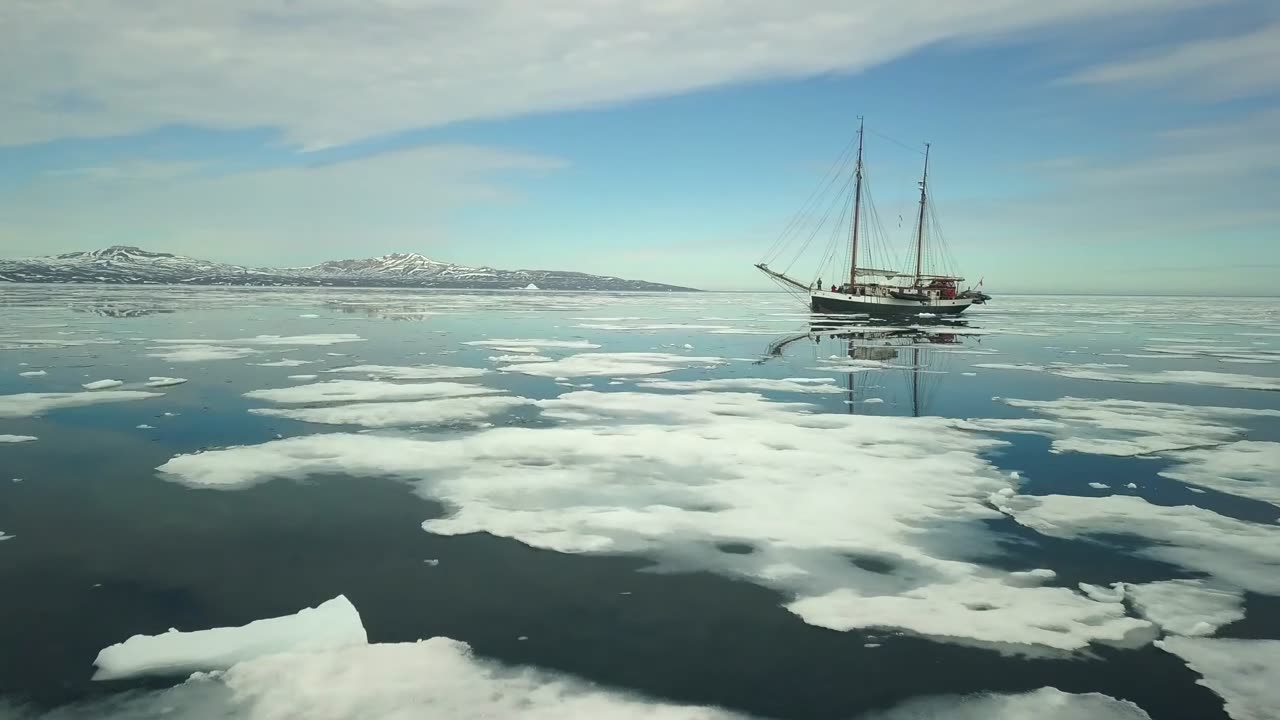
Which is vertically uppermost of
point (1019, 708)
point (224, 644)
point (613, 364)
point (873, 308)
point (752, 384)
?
point (873, 308)

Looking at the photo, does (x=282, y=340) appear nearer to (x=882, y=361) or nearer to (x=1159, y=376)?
(x=882, y=361)

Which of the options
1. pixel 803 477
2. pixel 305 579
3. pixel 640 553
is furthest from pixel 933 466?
pixel 305 579

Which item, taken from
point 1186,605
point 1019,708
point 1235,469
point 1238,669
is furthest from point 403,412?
point 1235,469

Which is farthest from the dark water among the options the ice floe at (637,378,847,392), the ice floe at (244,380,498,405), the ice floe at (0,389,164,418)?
the ice floe at (637,378,847,392)

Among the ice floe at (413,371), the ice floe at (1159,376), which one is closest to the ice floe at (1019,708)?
the ice floe at (413,371)

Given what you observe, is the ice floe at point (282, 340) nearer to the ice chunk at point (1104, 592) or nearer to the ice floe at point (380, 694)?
the ice floe at point (380, 694)

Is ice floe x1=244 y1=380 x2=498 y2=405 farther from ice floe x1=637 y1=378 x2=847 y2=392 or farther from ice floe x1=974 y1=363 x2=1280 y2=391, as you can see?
ice floe x1=974 y1=363 x2=1280 y2=391

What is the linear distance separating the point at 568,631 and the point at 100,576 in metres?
3.44

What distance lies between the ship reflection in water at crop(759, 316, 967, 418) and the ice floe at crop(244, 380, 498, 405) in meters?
7.34

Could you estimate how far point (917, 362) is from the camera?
68.8 feet

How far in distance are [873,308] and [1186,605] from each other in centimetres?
5542

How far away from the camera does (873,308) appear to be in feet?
191

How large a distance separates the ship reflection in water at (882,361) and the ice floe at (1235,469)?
12.6 ft

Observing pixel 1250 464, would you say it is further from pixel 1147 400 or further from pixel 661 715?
pixel 661 715
